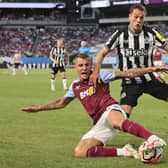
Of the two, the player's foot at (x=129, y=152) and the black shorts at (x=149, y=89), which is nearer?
the player's foot at (x=129, y=152)

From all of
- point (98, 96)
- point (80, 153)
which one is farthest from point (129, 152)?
point (98, 96)

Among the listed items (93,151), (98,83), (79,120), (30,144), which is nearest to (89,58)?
(98,83)

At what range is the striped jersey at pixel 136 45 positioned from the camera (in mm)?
9242

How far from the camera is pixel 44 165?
7.36m

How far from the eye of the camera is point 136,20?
883 centimetres

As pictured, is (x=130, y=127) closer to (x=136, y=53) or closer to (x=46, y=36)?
(x=136, y=53)

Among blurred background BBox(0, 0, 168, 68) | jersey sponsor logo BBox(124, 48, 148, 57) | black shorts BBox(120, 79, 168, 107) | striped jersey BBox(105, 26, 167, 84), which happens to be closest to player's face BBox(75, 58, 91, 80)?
striped jersey BBox(105, 26, 167, 84)

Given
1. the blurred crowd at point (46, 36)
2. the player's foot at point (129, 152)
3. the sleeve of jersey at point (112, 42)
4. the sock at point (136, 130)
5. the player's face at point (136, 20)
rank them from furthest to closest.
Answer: the blurred crowd at point (46, 36)
the sleeve of jersey at point (112, 42)
the player's face at point (136, 20)
the player's foot at point (129, 152)
the sock at point (136, 130)

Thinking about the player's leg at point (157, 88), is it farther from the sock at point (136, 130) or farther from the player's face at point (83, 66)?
the sock at point (136, 130)

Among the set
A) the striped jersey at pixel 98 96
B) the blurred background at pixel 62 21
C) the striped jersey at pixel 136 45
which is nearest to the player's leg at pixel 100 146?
the striped jersey at pixel 98 96

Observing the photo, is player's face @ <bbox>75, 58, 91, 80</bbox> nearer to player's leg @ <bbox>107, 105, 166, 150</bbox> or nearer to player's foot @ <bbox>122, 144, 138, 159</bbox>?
player's leg @ <bbox>107, 105, 166, 150</bbox>

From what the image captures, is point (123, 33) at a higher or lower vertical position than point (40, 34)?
higher

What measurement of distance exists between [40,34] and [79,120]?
197 feet

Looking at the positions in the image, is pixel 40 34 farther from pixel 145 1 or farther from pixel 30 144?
pixel 30 144
